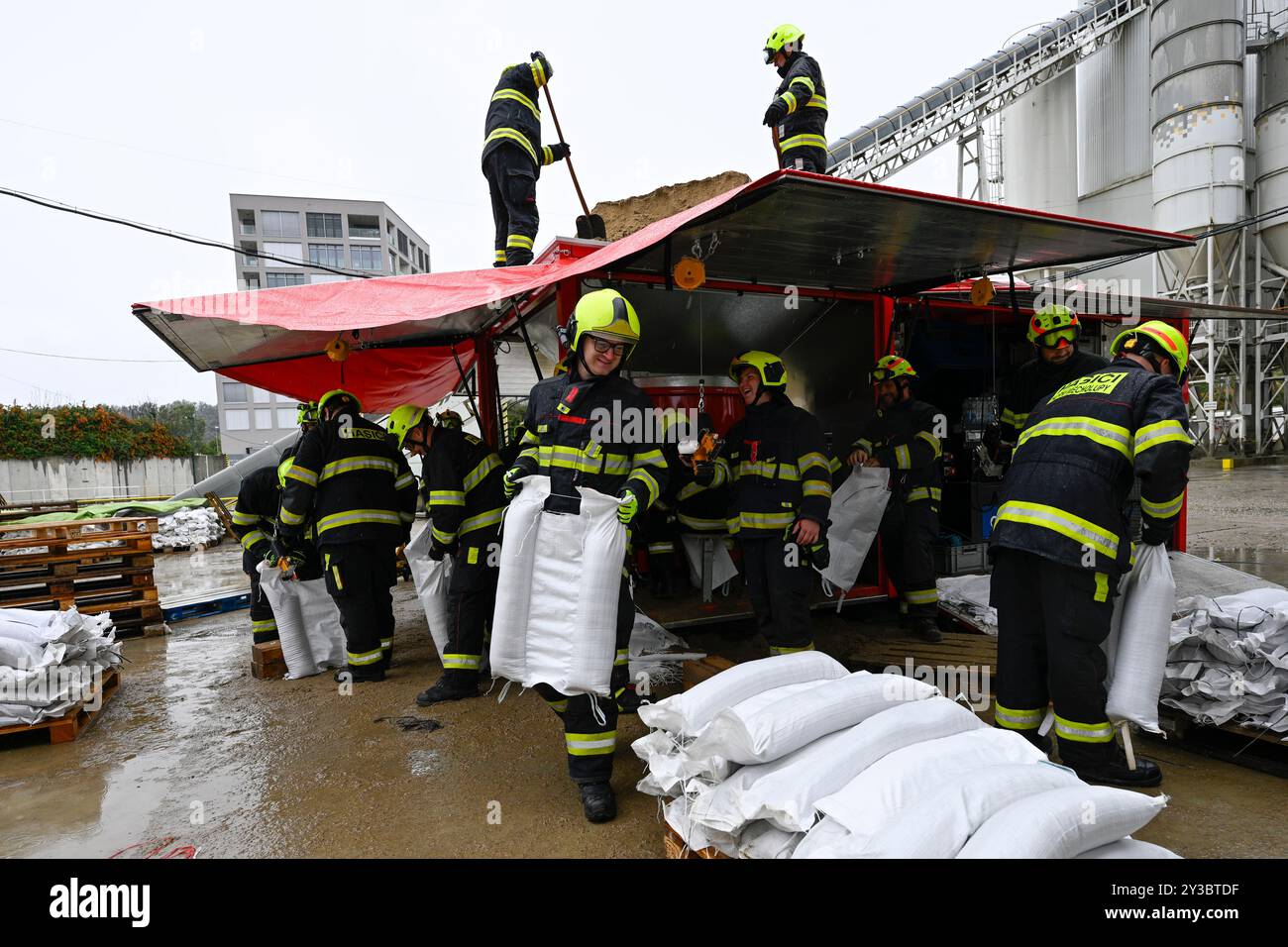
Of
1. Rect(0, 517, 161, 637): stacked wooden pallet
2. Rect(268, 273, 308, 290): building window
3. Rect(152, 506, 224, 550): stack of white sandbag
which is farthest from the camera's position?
Rect(268, 273, 308, 290): building window

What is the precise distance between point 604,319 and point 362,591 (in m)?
2.74

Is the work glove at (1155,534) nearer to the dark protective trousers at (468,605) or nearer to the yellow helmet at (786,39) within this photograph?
the dark protective trousers at (468,605)

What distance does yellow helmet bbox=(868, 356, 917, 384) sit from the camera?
4.99 m

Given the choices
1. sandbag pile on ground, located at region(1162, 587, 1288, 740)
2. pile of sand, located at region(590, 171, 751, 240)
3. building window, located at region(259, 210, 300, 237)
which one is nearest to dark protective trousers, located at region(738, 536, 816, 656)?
sandbag pile on ground, located at region(1162, 587, 1288, 740)

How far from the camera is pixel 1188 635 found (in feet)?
11.2

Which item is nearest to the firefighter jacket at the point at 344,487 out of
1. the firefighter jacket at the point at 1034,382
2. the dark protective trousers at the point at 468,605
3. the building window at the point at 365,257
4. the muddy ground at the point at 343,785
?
the dark protective trousers at the point at 468,605

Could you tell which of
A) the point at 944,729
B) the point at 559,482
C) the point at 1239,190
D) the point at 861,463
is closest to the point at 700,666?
the point at 559,482

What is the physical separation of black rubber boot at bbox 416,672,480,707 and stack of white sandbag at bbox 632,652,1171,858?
2.10 metres

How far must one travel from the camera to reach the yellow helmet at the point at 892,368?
4.99 meters

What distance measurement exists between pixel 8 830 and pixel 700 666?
125 inches

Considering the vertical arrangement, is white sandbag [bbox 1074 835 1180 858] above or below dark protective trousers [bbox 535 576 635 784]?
above

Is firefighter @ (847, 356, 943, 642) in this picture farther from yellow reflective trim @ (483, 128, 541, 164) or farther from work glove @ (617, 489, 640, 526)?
yellow reflective trim @ (483, 128, 541, 164)

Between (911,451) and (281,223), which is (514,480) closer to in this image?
(911,451)
